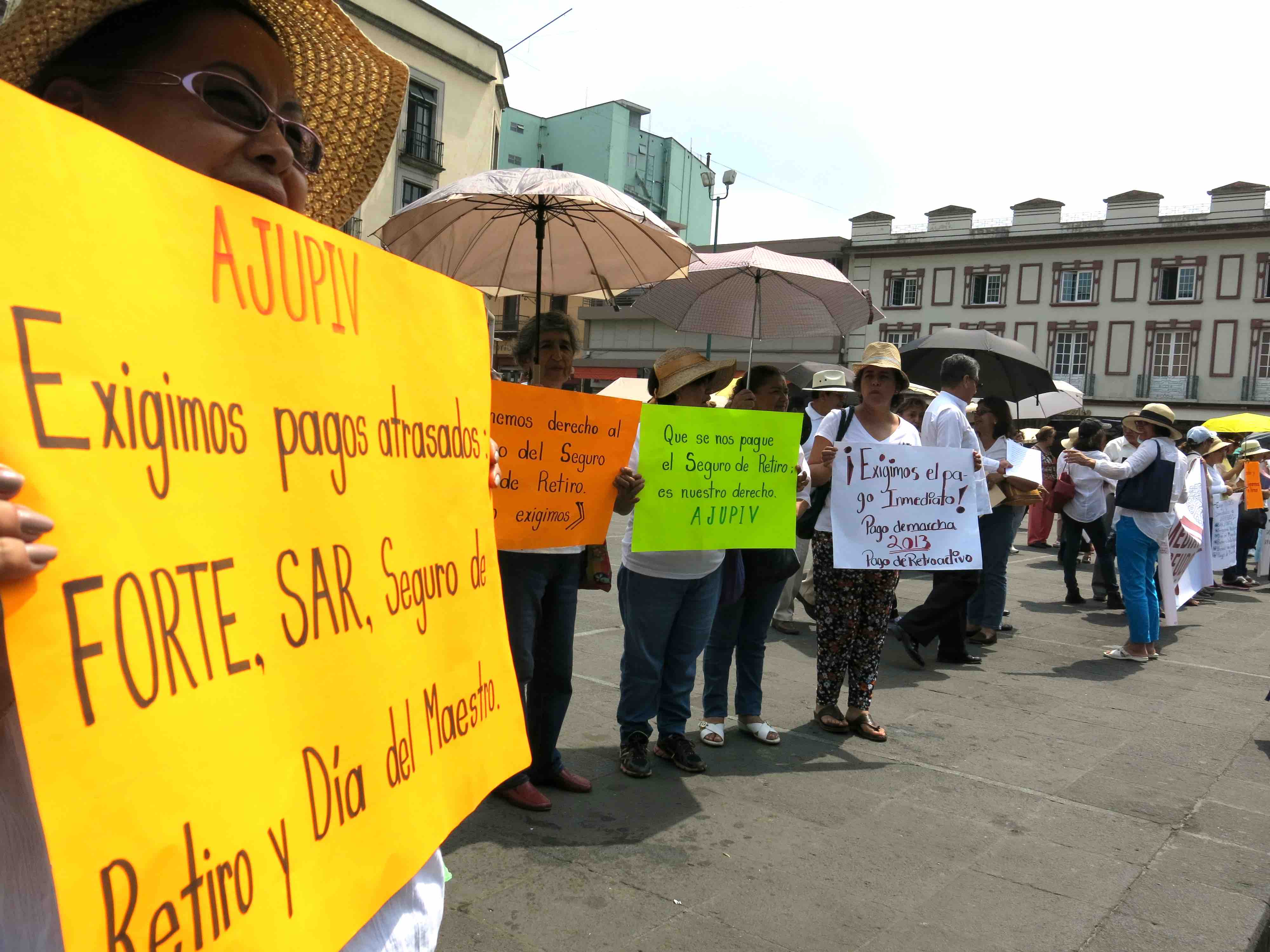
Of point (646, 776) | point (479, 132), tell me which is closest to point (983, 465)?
point (646, 776)

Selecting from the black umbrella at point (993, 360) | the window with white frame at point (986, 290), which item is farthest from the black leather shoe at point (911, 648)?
the window with white frame at point (986, 290)

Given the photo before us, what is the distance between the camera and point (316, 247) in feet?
3.76

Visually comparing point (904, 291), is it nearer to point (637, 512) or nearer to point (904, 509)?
point (904, 509)

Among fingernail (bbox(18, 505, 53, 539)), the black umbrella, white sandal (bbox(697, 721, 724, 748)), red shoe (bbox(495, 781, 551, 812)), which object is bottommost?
white sandal (bbox(697, 721, 724, 748))

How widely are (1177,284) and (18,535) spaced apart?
46.6 meters

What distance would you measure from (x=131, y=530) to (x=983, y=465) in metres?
6.40

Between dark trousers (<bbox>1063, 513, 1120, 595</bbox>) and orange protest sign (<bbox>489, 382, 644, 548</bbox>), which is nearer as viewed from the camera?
orange protest sign (<bbox>489, 382, 644, 548</bbox>)

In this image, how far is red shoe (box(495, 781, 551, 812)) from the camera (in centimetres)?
372

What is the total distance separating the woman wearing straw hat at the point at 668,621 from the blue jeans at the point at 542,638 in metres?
0.37

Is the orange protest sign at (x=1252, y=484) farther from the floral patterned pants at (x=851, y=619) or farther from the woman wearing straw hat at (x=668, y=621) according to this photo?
the woman wearing straw hat at (x=668, y=621)

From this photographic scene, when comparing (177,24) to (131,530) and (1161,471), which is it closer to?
(131,530)

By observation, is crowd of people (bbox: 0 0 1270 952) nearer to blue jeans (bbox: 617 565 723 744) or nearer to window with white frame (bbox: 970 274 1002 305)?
blue jeans (bbox: 617 565 723 744)

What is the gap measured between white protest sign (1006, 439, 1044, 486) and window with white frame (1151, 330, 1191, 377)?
39.1 metres

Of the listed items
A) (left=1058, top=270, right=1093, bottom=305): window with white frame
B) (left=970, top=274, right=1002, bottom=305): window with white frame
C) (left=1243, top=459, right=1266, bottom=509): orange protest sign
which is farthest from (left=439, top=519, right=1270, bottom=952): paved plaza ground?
(left=970, top=274, right=1002, bottom=305): window with white frame
